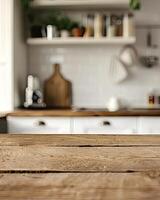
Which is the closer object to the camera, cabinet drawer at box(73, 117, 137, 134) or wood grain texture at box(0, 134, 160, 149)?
wood grain texture at box(0, 134, 160, 149)

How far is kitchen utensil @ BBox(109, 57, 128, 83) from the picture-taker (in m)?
3.29

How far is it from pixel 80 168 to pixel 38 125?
6.89 ft

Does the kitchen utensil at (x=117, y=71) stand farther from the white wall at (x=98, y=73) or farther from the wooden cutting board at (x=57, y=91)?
the wooden cutting board at (x=57, y=91)

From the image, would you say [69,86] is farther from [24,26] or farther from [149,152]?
[149,152]

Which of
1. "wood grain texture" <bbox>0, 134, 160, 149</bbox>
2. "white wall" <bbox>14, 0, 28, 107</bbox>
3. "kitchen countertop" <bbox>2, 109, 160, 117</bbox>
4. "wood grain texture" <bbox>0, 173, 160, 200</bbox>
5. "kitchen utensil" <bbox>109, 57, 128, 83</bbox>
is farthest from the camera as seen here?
"kitchen utensil" <bbox>109, 57, 128, 83</bbox>

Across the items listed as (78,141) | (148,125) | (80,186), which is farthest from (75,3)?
(80,186)

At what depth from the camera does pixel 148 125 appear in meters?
2.77

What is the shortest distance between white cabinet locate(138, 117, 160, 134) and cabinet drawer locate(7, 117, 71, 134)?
550 millimetres

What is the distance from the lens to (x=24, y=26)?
3.37 metres

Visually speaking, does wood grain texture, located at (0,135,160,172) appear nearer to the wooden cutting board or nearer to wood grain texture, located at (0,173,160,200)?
wood grain texture, located at (0,173,160,200)

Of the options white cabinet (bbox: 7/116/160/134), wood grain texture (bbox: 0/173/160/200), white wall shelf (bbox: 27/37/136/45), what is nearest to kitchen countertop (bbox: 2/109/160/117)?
white cabinet (bbox: 7/116/160/134)

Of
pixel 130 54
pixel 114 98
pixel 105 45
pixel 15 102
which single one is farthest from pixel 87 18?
pixel 15 102

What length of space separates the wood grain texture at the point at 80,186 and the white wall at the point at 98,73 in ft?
8.90

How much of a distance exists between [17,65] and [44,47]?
0.43 meters
